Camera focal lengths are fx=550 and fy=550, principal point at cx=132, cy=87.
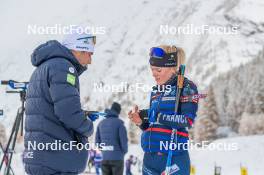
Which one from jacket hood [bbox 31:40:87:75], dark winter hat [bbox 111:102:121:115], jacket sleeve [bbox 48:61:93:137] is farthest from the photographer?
dark winter hat [bbox 111:102:121:115]

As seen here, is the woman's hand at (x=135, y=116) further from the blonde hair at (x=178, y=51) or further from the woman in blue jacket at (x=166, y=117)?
the blonde hair at (x=178, y=51)

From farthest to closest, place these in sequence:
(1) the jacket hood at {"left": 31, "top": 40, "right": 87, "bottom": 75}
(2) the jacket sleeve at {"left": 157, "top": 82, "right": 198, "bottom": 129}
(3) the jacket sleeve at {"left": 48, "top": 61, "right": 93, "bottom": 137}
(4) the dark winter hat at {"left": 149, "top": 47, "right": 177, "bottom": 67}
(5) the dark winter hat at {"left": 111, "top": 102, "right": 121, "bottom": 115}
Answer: (5) the dark winter hat at {"left": 111, "top": 102, "right": 121, "bottom": 115} → (4) the dark winter hat at {"left": 149, "top": 47, "right": 177, "bottom": 67} → (2) the jacket sleeve at {"left": 157, "top": 82, "right": 198, "bottom": 129} → (1) the jacket hood at {"left": 31, "top": 40, "right": 87, "bottom": 75} → (3) the jacket sleeve at {"left": 48, "top": 61, "right": 93, "bottom": 137}

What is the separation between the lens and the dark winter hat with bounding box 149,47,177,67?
21.1ft

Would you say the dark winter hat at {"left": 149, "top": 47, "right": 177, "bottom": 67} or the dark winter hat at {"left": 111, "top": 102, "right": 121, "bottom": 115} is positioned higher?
the dark winter hat at {"left": 149, "top": 47, "right": 177, "bottom": 67}

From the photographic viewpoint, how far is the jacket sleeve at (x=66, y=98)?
5.39 m

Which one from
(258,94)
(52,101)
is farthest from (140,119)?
(258,94)

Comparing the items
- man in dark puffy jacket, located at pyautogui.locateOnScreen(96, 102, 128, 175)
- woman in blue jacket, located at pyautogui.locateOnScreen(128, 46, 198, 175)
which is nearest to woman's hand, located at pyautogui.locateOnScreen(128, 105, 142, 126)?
woman in blue jacket, located at pyautogui.locateOnScreen(128, 46, 198, 175)

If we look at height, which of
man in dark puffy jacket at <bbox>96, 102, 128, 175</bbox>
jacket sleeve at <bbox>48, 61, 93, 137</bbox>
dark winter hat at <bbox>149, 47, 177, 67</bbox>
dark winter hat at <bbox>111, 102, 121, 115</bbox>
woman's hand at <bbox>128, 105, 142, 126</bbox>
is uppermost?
dark winter hat at <bbox>149, 47, 177, 67</bbox>

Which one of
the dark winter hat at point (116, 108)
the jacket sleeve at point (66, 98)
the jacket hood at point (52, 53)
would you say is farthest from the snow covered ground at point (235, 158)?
the jacket sleeve at point (66, 98)

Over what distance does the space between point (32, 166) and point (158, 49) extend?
2095mm

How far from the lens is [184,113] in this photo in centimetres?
605

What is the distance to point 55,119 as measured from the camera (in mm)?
5477

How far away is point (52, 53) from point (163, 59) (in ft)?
4.63

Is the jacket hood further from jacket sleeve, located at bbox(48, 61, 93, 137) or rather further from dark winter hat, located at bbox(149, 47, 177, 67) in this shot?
dark winter hat, located at bbox(149, 47, 177, 67)
